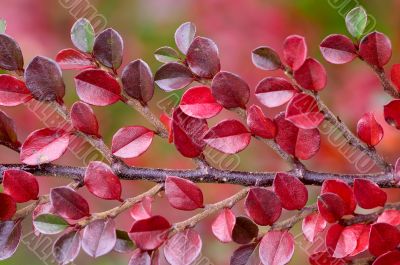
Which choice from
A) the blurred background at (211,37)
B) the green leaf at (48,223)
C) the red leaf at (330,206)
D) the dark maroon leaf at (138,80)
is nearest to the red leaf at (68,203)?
the green leaf at (48,223)

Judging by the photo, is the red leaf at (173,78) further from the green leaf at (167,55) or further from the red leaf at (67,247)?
the red leaf at (67,247)

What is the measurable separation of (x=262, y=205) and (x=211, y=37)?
135 centimetres

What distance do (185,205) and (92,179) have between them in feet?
0.30

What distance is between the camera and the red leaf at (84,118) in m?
0.60

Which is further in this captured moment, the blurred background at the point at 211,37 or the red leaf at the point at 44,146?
the blurred background at the point at 211,37

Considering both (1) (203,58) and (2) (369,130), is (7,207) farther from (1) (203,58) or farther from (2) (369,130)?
(2) (369,130)

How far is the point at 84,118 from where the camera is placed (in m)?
0.61

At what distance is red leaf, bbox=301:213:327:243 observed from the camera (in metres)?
0.59

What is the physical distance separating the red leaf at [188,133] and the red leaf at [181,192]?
3 centimetres

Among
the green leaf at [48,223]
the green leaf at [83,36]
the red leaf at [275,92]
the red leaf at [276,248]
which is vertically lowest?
the red leaf at [276,248]

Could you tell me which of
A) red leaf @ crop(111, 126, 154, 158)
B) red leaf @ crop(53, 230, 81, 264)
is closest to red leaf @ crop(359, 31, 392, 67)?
red leaf @ crop(111, 126, 154, 158)

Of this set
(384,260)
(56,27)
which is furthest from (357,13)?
(56,27)

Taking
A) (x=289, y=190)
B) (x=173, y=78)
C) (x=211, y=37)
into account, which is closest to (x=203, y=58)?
(x=173, y=78)

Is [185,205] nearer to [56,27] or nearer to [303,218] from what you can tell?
[303,218]
